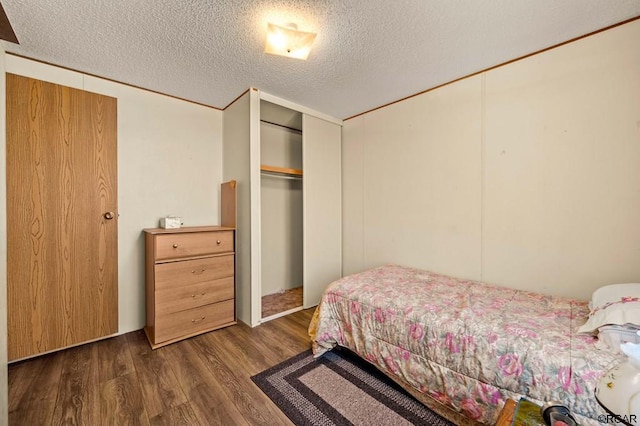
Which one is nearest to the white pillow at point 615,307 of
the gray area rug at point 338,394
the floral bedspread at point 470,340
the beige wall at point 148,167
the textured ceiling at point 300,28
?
the floral bedspread at point 470,340

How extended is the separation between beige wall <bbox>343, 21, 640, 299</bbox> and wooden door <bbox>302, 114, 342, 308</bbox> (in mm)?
642

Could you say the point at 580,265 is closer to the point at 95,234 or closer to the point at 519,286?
the point at 519,286

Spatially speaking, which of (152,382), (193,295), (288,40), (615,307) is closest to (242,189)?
(193,295)

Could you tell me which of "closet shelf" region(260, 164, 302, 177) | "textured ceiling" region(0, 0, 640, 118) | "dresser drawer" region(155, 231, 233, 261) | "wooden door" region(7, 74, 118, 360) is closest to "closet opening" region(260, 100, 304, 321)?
"closet shelf" region(260, 164, 302, 177)

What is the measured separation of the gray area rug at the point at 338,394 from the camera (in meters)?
1.46

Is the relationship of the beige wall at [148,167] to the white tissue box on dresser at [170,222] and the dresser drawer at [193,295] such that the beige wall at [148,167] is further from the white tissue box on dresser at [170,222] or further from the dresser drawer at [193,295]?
the dresser drawer at [193,295]

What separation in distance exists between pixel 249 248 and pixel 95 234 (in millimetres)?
1304

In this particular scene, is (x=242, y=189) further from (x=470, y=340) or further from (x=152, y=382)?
(x=470, y=340)

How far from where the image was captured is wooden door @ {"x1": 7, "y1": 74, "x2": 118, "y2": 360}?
1.93m

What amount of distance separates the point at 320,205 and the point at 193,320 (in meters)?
1.74

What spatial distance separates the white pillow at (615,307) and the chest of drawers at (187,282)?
2576 millimetres

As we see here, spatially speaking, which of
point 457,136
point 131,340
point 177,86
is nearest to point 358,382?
point 131,340

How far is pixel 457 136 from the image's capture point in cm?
234

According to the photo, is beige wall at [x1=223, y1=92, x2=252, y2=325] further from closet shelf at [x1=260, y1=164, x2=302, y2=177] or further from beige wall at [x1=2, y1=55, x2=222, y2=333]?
beige wall at [x1=2, y1=55, x2=222, y2=333]
